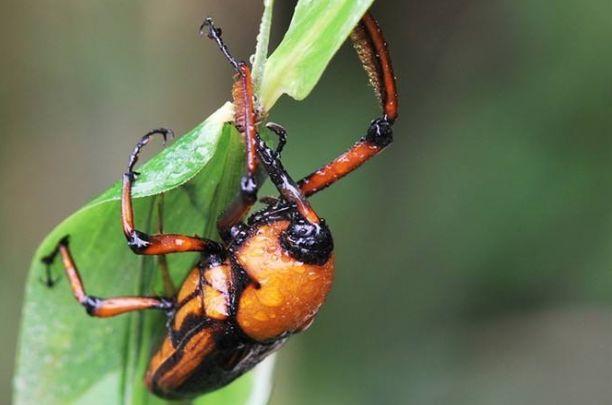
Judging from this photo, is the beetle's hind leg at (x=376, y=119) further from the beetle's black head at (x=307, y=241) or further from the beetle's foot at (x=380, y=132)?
the beetle's black head at (x=307, y=241)

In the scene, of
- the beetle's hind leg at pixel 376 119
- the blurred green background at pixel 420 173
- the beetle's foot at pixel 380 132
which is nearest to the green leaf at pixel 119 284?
the beetle's hind leg at pixel 376 119

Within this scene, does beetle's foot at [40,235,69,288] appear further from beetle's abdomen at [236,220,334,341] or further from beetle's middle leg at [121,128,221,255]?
beetle's abdomen at [236,220,334,341]

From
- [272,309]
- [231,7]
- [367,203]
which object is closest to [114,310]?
[272,309]

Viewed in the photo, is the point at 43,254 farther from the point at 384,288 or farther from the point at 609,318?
the point at 609,318

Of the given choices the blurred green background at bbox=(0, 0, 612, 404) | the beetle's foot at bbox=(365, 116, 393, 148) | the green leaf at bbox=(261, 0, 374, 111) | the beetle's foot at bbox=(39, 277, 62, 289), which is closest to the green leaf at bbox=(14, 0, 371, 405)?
the beetle's foot at bbox=(39, 277, 62, 289)

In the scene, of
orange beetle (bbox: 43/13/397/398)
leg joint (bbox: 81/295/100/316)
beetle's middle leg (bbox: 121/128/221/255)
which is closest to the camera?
beetle's middle leg (bbox: 121/128/221/255)

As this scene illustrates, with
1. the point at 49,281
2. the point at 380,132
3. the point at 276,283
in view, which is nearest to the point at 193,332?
the point at 276,283
